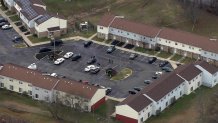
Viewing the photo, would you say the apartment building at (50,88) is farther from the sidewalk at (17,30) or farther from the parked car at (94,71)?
the sidewalk at (17,30)

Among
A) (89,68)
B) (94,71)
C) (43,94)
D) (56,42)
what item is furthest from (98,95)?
(56,42)

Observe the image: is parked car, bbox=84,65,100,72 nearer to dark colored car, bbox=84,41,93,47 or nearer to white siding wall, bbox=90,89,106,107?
dark colored car, bbox=84,41,93,47

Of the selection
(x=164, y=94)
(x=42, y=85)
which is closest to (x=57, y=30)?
(x=42, y=85)

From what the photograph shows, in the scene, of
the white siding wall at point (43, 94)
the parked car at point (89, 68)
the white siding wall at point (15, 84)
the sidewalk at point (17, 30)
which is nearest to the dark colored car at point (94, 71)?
the parked car at point (89, 68)

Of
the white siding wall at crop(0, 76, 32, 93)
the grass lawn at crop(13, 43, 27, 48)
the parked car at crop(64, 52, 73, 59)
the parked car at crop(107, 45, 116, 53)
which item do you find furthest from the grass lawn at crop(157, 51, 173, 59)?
the white siding wall at crop(0, 76, 32, 93)

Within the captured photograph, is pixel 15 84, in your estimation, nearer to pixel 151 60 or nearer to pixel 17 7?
pixel 151 60

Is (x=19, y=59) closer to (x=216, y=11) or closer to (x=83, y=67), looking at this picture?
(x=83, y=67)
